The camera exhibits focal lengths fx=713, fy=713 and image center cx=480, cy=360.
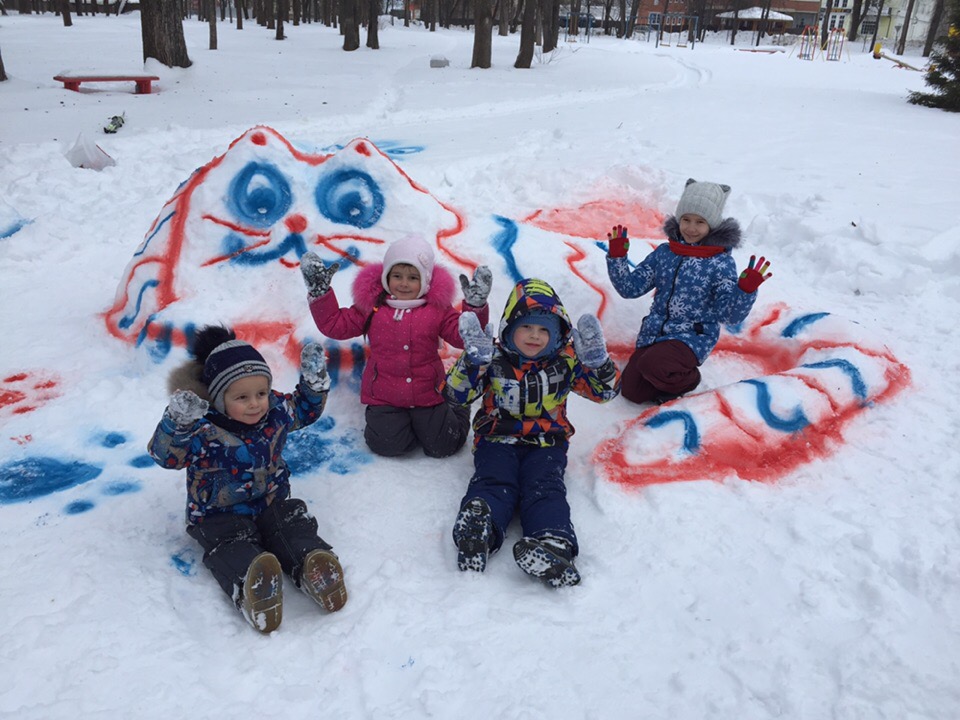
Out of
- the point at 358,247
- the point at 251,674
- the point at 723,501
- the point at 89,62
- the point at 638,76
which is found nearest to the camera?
the point at 251,674

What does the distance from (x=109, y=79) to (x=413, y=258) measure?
10.6m

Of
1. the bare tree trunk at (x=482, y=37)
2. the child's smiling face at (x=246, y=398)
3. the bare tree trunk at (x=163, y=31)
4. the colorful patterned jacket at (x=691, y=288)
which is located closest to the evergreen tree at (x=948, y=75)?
the bare tree trunk at (x=482, y=37)

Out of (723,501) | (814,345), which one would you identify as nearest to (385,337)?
(723,501)

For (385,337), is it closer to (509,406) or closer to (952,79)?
(509,406)

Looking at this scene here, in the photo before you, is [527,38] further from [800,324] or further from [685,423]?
[685,423]

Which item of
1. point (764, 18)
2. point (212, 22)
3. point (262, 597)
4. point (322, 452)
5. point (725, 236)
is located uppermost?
point (764, 18)

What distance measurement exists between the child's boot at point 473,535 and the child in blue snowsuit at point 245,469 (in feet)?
1.43

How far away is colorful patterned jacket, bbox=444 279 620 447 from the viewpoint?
3027mm

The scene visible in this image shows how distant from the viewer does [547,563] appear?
2.44m

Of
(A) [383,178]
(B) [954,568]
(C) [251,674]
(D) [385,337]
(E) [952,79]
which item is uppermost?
(E) [952,79]

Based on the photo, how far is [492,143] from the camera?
8211 mm

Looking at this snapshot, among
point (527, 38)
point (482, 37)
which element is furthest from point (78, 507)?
point (527, 38)

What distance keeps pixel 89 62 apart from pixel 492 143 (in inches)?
483

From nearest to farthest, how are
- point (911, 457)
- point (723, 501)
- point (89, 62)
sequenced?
point (723, 501), point (911, 457), point (89, 62)
